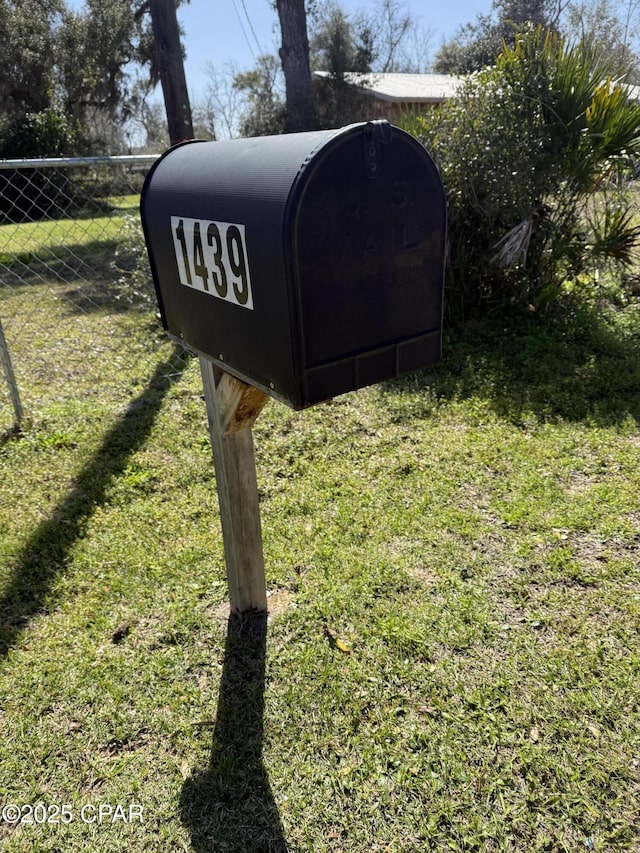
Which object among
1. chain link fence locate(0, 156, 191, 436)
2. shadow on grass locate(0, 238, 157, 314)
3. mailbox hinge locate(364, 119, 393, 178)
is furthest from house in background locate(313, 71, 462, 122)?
mailbox hinge locate(364, 119, 393, 178)

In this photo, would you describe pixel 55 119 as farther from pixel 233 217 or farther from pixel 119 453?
pixel 233 217

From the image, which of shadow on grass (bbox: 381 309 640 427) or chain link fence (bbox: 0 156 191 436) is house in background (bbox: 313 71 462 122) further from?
shadow on grass (bbox: 381 309 640 427)

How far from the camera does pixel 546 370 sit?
4742 mm

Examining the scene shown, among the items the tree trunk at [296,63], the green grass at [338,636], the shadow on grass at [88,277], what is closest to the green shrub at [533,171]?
the green grass at [338,636]

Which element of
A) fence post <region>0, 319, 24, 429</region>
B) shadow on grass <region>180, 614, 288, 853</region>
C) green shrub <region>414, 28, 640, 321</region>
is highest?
green shrub <region>414, 28, 640, 321</region>

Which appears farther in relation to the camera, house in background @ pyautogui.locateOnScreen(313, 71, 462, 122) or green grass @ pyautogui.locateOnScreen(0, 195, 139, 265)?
house in background @ pyautogui.locateOnScreen(313, 71, 462, 122)

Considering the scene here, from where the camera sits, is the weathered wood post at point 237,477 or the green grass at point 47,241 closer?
the weathered wood post at point 237,477

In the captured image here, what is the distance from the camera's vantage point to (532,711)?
81.7 inches

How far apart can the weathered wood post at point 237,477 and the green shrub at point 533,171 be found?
3.80 meters

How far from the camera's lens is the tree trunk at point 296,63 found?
1022 cm

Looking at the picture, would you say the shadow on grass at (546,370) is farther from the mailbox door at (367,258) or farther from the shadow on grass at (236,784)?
the mailbox door at (367,258)

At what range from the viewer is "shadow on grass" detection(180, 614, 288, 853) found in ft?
5.71

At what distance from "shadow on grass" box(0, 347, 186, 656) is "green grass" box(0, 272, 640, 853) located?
0.6 inches

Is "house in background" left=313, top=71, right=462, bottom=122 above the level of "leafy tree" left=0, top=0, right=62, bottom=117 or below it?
below
